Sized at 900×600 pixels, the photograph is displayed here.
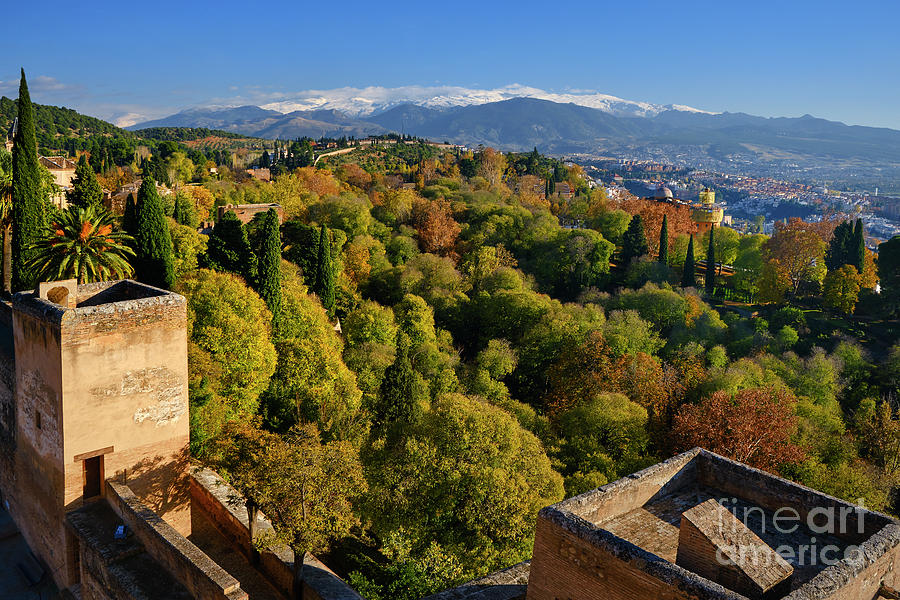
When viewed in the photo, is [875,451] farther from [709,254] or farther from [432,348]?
[709,254]

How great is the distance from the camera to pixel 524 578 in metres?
10.4

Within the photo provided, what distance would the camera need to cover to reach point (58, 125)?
10494cm

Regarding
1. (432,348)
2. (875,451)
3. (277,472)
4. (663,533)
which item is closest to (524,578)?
(663,533)

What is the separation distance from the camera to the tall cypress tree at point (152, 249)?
2392 centimetres

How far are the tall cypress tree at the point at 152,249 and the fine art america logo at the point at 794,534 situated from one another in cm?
2086

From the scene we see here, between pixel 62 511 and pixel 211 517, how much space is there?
3652mm

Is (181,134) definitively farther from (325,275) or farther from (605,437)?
(605,437)

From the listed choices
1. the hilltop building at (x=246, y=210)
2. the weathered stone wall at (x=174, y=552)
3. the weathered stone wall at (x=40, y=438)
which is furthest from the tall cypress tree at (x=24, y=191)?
the hilltop building at (x=246, y=210)

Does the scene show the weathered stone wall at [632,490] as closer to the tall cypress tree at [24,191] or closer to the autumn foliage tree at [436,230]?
the tall cypress tree at [24,191]

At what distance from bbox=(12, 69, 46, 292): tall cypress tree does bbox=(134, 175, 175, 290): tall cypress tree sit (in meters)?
3.11

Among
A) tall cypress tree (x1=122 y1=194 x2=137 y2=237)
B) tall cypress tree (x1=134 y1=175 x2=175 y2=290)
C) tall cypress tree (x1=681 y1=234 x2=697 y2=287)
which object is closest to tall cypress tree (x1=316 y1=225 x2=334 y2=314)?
tall cypress tree (x1=134 y1=175 x2=175 y2=290)

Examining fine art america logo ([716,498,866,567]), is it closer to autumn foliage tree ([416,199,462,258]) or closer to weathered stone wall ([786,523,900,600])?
weathered stone wall ([786,523,900,600])

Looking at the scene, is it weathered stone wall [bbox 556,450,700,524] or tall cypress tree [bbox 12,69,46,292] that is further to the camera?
tall cypress tree [bbox 12,69,46,292]

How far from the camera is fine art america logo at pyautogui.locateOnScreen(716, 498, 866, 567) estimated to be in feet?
23.0
